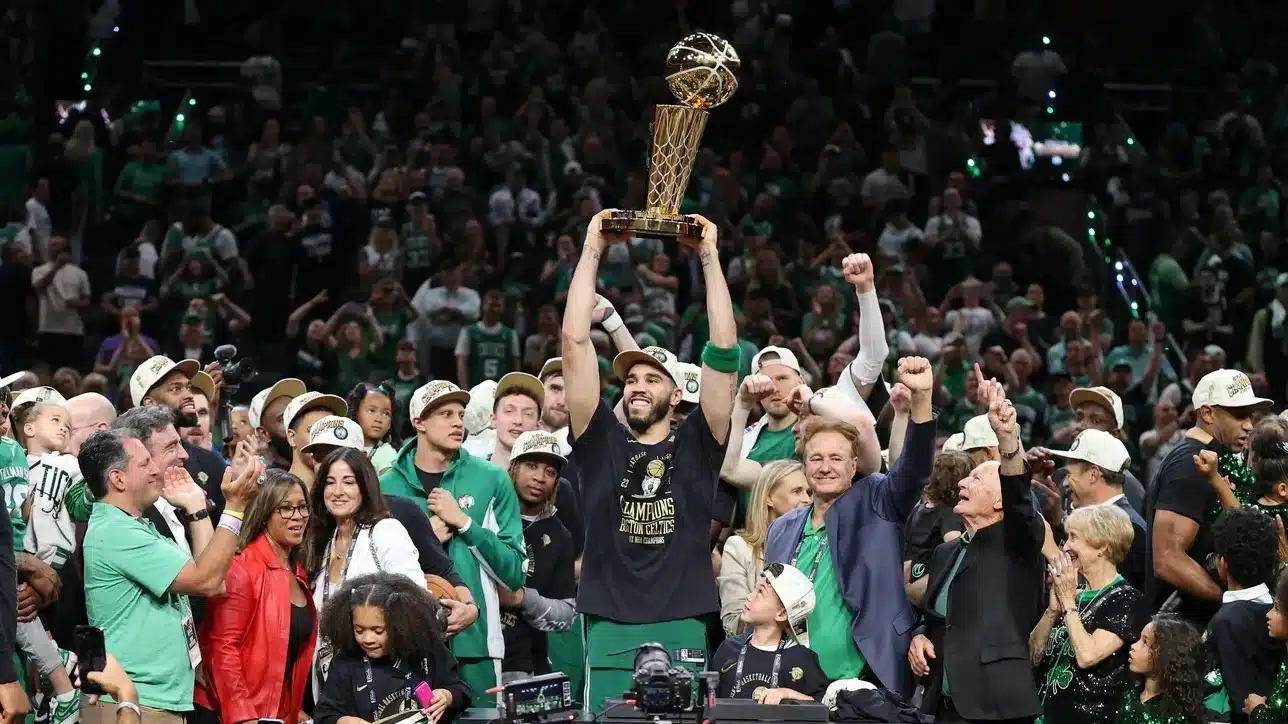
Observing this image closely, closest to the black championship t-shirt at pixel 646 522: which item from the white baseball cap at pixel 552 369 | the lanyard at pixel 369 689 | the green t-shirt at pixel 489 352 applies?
the lanyard at pixel 369 689

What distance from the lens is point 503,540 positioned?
27.7ft

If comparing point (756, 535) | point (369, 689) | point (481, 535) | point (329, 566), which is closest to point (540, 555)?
point (481, 535)

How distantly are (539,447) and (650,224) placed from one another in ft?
7.13

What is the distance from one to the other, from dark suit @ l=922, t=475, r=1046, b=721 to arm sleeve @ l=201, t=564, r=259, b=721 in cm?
288

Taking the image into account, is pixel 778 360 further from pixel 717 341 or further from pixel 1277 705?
pixel 1277 705

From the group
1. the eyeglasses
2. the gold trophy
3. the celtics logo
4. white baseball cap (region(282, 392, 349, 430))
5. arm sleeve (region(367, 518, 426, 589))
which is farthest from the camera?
white baseball cap (region(282, 392, 349, 430))

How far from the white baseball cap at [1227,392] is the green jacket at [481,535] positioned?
333 centimetres

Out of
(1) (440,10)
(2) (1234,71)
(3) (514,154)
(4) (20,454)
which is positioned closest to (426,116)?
(3) (514,154)

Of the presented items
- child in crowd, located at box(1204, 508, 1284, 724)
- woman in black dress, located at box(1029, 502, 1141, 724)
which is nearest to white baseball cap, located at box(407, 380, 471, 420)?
woman in black dress, located at box(1029, 502, 1141, 724)

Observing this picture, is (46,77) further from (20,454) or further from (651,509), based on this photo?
(651,509)

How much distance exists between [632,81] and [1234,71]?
726 centimetres

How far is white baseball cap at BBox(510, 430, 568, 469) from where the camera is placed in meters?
8.96

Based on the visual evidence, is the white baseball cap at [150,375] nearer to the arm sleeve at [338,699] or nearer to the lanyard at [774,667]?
the arm sleeve at [338,699]

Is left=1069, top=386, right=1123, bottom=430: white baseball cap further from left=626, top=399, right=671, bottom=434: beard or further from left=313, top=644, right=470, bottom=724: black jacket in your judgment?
left=313, top=644, right=470, bottom=724: black jacket
